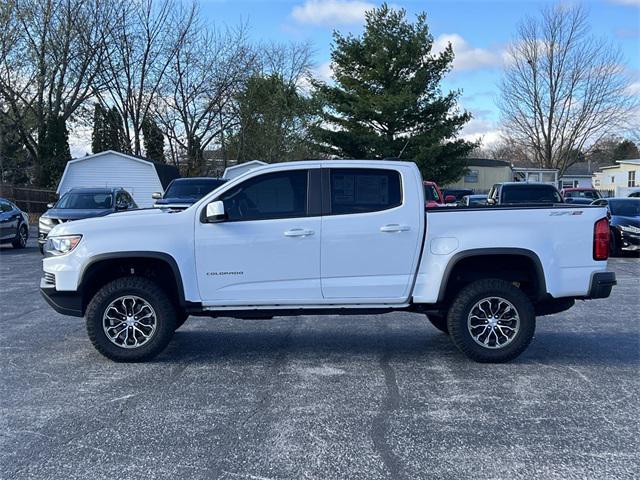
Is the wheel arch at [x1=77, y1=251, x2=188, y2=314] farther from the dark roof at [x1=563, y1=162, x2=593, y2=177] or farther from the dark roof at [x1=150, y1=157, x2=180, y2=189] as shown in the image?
the dark roof at [x1=563, y1=162, x2=593, y2=177]

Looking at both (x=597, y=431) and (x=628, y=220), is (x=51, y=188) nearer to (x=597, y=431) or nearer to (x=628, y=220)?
(x=628, y=220)

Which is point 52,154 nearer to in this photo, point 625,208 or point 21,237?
point 21,237

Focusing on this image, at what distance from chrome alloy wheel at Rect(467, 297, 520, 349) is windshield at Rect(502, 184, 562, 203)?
1173 centimetres

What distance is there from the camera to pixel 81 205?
1723cm

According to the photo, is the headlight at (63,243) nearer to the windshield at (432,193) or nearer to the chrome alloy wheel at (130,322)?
the chrome alloy wheel at (130,322)

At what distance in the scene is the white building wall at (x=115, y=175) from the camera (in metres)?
31.8

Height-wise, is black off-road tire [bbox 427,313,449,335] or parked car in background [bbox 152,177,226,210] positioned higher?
parked car in background [bbox 152,177,226,210]

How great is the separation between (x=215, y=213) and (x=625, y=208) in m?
15.9

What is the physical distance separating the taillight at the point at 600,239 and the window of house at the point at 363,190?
74.3 inches

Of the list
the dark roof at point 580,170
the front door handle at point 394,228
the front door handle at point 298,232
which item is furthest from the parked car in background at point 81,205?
the dark roof at point 580,170

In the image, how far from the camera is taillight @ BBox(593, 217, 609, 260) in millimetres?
6387

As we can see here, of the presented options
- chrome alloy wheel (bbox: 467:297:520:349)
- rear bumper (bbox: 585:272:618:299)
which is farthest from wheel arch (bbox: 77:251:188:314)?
rear bumper (bbox: 585:272:618:299)

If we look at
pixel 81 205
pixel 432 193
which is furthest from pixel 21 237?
pixel 432 193

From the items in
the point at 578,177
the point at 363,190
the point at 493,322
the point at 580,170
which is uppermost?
the point at 580,170
